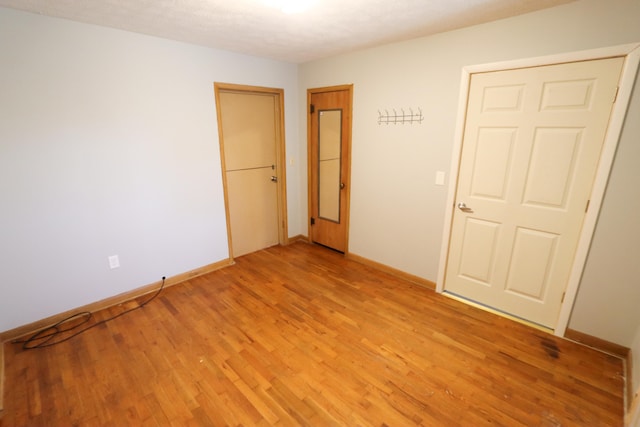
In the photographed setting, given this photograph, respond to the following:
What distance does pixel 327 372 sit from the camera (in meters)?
2.01

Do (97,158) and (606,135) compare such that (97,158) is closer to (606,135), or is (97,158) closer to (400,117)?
(400,117)

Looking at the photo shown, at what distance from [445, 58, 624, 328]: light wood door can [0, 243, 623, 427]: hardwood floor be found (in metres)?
0.35

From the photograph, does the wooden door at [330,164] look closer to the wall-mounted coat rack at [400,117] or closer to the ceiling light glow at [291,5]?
the wall-mounted coat rack at [400,117]

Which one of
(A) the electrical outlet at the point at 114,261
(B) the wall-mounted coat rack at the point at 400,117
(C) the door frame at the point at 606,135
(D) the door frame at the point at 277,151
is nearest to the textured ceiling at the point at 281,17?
(C) the door frame at the point at 606,135

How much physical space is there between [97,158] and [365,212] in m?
2.66

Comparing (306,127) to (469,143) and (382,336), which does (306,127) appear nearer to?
(469,143)

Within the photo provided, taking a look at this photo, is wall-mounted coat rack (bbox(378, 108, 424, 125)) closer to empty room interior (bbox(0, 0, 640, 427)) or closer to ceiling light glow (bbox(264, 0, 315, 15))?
empty room interior (bbox(0, 0, 640, 427))

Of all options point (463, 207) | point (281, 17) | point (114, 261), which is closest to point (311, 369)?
point (463, 207)

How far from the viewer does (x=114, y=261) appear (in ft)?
8.91

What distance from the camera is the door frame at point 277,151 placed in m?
3.19

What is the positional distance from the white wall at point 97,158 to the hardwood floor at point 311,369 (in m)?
0.44

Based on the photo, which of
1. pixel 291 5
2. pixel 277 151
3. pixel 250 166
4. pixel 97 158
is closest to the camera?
pixel 291 5

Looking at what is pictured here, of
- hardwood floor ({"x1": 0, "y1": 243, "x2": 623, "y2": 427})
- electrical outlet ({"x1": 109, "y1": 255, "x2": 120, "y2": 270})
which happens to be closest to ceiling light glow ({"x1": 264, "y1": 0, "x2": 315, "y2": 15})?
hardwood floor ({"x1": 0, "y1": 243, "x2": 623, "y2": 427})

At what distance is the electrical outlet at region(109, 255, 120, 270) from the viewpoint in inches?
106
